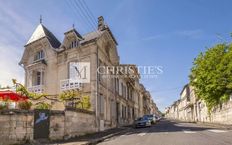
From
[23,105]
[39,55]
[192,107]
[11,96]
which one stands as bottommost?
[192,107]

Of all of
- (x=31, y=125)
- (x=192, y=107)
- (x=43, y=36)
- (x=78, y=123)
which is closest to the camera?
(x=31, y=125)

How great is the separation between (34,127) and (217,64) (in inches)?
829

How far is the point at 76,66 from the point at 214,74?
47.8 ft

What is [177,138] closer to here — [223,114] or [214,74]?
[214,74]

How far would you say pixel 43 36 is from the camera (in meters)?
26.1

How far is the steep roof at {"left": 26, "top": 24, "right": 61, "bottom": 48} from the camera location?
1029 inches

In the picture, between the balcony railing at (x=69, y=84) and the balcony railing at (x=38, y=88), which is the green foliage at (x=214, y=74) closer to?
the balcony railing at (x=69, y=84)

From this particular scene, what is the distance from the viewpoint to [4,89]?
16656mm

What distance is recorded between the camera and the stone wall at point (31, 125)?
498 inches

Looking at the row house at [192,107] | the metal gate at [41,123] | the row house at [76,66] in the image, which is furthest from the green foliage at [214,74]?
the metal gate at [41,123]

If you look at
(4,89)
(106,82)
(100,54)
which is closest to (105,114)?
(106,82)

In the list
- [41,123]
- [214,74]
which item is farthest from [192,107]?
[41,123]

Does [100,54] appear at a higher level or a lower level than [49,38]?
lower

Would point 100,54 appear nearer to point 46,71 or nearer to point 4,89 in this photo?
point 46,71
